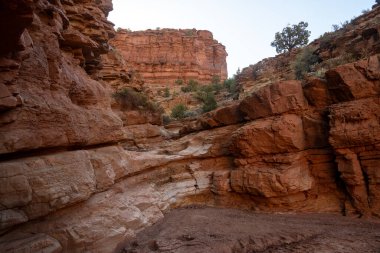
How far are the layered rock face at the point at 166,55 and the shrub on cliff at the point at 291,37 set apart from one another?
1901 centimetres

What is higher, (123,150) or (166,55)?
(166,55)

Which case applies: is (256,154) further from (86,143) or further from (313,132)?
(86,143)

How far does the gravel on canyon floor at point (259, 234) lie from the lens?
19.9 ft

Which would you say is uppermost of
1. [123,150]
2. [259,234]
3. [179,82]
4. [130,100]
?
[179,82]

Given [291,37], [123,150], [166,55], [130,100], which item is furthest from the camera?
[166,55]

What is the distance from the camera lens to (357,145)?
7.80 metres

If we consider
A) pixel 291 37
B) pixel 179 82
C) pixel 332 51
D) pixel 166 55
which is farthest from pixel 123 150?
pixel 166 55

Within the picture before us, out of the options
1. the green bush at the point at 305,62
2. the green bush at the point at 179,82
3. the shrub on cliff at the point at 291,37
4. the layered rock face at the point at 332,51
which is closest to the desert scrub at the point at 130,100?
the layered rock face at the point at 332,51

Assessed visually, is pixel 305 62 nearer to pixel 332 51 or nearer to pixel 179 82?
pixel 332 51

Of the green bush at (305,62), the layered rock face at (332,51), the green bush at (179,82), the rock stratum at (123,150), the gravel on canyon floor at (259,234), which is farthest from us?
the green bush at (179,82)

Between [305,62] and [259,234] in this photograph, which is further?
[305,62]

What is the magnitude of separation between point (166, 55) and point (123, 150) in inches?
1540

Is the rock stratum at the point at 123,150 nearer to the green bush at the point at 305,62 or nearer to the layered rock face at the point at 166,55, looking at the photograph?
the green bush at the point at 305,62

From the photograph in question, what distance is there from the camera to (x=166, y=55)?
45.5 meters
